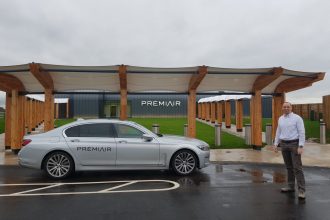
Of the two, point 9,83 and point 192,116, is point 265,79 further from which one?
point 9,83

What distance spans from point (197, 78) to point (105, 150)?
231 inches

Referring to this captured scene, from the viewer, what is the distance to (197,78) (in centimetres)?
1302

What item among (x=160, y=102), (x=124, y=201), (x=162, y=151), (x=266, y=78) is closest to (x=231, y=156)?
(x=266, y=78)

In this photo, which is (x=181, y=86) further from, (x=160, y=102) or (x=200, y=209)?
(x=160, y=102)

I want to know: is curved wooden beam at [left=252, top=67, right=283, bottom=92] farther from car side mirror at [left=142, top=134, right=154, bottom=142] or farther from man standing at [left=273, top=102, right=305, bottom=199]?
car side mirror at [left=142, top=134, right=154, bottom=142]

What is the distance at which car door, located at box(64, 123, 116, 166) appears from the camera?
830 cm

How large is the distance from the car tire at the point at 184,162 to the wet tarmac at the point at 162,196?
207mm

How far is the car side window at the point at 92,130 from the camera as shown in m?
8.55

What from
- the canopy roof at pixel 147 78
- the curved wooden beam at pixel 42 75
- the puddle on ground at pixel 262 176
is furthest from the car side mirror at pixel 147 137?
the curved wooden beam at pixel 42 75

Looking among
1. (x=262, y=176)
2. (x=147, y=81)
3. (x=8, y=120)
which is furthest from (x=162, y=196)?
(x=8, y=120)

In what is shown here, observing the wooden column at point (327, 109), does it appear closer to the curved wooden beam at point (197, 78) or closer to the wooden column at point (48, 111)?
the curved wooden beam at point (197, 78)

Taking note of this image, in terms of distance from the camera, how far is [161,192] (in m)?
6.90

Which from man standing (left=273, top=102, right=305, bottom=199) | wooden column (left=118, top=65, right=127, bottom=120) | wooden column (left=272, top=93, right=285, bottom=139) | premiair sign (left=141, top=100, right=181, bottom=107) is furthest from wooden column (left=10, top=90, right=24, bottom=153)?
premiair sign (left=141, top=100, right=181, bottom=107)

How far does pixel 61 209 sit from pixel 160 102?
147 feet
